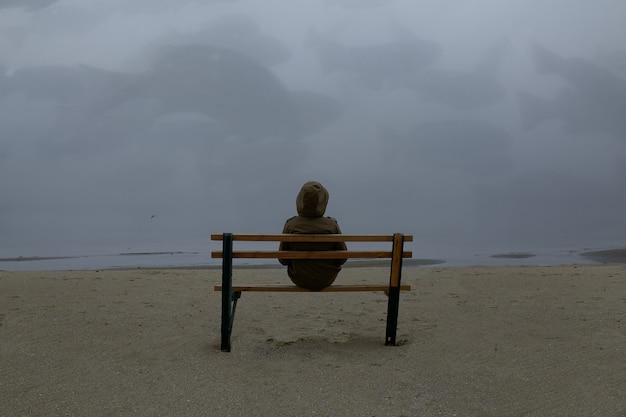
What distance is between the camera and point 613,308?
25.5ft

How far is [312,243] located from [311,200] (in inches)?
20.2

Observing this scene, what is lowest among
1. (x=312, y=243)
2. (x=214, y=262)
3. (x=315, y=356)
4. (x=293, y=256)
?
(x=214, y=262)

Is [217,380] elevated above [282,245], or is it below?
below

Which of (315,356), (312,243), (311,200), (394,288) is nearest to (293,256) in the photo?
(312,243)

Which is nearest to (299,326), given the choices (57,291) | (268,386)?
(268,386)

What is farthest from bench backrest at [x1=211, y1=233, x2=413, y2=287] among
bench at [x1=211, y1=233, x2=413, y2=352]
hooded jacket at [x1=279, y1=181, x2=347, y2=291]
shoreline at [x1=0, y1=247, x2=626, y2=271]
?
shoreline at [x1=0, y1=247, x2=626, y2=271]

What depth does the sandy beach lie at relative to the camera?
425 centimetres

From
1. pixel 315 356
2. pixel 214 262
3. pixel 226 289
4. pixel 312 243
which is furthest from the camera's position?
pixel 214 262

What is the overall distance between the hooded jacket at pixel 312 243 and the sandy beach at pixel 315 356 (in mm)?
762

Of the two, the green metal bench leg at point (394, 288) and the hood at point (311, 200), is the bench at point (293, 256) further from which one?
the hood at point (311, 200)

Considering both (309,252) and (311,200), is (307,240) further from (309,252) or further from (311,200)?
(311,200)

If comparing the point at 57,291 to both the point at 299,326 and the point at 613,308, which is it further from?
the point at 613,308

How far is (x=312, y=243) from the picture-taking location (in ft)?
20.1

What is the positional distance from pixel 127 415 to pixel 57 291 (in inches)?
263
